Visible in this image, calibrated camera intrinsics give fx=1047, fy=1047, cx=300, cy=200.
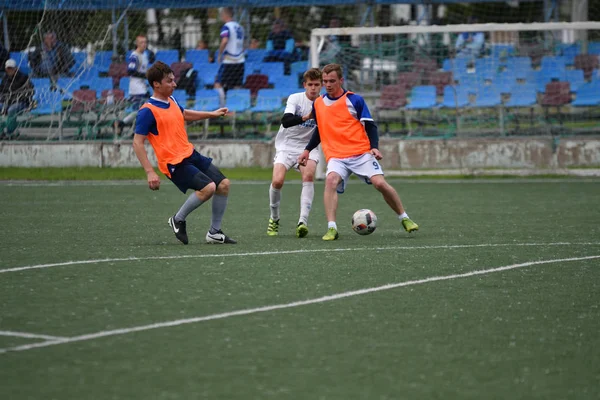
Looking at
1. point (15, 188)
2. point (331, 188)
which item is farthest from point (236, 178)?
point (331, 188)

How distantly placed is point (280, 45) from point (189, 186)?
11367mm

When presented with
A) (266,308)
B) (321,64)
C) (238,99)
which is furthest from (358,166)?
(238,99)

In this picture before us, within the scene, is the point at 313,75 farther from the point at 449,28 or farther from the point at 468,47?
the point at 468,47

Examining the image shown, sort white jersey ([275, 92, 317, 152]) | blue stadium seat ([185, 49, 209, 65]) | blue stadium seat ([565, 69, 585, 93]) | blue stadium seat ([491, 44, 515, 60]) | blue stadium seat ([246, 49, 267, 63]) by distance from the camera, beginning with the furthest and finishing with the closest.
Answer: blue stadium seat ([185, 49, 209, 65]) → blue stadium seat ([246, 49, 267, 63]) → blue stadium seat ([491, 44, 515, 60]) → blue stadium seat ([565, 69, 585, 93]) → white jersey ([275, 92, 317, 152])

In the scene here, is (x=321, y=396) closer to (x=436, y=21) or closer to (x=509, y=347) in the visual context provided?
(x=509, y=347)

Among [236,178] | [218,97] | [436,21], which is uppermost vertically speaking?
[436,21]

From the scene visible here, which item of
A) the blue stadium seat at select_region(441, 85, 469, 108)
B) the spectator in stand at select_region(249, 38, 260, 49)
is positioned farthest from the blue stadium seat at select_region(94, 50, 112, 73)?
the blue stadium seat at select_region(441, 85, 469, 108)

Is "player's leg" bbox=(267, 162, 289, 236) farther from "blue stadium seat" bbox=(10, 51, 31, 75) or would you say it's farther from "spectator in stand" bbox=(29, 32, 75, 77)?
"blue stadium seat" bbox=(10, 51, 31, 75)

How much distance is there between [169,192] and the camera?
14.7m

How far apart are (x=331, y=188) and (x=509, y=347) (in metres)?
4.46

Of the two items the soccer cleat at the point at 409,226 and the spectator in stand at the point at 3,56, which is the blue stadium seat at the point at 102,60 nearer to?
the spectator in stand at the point at 3,56

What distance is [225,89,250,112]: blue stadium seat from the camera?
18.8m

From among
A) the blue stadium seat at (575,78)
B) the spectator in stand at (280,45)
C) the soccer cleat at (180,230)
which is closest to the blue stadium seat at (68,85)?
the spectator in stand at (280,45)

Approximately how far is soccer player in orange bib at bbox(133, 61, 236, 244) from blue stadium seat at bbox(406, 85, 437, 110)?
32.2 feet
